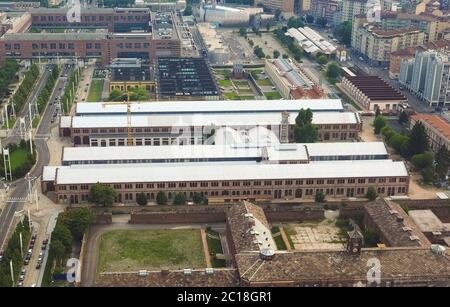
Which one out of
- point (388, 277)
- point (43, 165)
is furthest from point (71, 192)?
point (388, 277)

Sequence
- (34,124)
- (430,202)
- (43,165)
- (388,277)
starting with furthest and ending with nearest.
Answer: (34,124) → (43,165) → (430,202) → (388,277)

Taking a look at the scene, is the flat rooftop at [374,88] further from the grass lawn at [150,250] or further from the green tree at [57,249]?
the green tree at [57,249]

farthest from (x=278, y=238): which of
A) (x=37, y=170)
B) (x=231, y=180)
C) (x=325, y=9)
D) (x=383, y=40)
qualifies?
(x=325, y=9)

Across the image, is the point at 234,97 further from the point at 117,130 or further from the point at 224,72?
the point at 117,130

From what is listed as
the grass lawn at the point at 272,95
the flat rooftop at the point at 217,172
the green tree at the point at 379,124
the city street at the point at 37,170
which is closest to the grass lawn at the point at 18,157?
the city street at the point at 37,170

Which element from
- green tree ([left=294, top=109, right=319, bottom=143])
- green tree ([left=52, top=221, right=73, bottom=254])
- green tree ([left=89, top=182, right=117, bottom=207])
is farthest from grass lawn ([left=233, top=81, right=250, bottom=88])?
green tree ([left=52, top=221, right=73, bottom=254])

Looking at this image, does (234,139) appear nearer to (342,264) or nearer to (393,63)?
(342,264)

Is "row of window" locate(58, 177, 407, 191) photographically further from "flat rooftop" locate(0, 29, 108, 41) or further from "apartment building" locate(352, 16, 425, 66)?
"flat rooftop" locate(0, 29, 108, 41)
